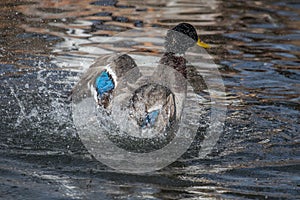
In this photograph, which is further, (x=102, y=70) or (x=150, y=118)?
(x=102, y=70)

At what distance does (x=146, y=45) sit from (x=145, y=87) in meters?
3.96

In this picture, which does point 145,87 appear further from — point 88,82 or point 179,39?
point 179,39

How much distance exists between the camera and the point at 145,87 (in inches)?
255

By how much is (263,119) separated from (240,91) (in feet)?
3.91

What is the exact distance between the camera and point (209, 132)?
6898 mm

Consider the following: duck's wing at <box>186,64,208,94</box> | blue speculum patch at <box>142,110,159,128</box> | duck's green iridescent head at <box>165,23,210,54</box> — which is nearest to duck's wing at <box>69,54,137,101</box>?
duck's green iridescent head at <box>165,23,210,54</box>

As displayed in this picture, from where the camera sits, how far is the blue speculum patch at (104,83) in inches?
267

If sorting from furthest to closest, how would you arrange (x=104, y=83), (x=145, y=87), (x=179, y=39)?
(x=179, y=39) < (x=104, y=83) < (x=145, y=87)

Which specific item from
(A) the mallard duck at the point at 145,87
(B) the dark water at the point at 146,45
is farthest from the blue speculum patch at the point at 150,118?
(B) the dark water at the point at 146,45

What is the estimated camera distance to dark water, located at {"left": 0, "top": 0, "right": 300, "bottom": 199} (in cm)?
549

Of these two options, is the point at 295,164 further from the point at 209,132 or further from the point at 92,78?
the point at 92,78

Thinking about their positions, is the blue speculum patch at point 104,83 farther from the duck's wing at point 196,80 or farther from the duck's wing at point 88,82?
the duck's wing at point 196,80

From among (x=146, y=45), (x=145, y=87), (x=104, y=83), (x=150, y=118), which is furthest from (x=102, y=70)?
(x=146, y=45)

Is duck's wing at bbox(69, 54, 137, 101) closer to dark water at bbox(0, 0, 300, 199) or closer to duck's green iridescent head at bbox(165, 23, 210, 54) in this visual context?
dark water at bbox(0, 0, 300, 199)
